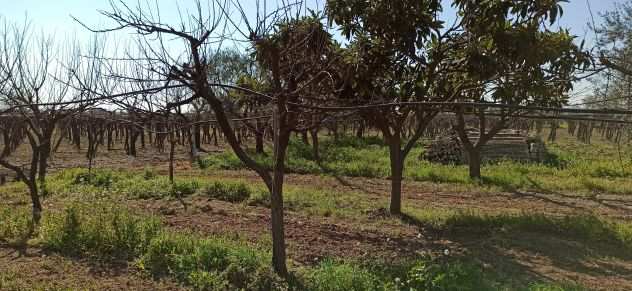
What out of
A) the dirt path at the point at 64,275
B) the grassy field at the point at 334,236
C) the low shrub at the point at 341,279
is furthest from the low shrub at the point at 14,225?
the low shrub at the point at 341,279

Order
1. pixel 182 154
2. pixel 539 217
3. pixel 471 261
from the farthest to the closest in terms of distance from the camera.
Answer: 1. pixel 182 154
2. pixel 539 217
3. pixel 471 261

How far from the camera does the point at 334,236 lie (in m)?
5.63

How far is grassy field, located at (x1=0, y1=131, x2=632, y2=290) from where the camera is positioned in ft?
13.2

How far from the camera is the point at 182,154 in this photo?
19.3m

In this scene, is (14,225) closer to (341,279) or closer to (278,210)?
(278,210)

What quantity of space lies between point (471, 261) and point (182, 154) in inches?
643

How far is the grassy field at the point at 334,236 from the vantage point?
4035mm

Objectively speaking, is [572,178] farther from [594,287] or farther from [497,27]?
[594,287]

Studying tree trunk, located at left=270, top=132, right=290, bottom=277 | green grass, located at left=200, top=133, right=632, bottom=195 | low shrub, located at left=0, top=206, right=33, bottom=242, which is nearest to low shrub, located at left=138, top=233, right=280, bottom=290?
tree trunk, located at left=270, top=132, right=290, bottom=277

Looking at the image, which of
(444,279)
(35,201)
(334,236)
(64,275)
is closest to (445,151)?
(334,236)

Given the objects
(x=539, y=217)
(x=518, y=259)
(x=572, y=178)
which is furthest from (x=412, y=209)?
(x=572, y=178)

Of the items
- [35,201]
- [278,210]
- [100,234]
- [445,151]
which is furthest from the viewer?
[445,151]

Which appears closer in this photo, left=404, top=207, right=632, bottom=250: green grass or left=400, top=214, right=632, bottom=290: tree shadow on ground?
left=400, top=214, right=632, bottom=290: tree shadow on ground

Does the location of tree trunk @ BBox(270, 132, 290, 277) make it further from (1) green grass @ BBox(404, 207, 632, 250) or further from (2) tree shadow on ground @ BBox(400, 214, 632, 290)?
(1) green grass @ BBox(404, 207, 632, 250)
